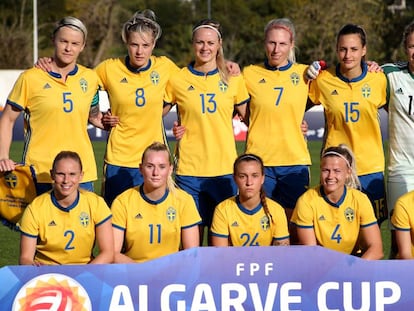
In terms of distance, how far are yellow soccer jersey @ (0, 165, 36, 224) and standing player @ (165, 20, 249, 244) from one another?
102cm

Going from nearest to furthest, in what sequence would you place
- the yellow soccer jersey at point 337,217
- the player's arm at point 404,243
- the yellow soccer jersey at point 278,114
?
the player's arm at point 404,243 < the yellow soccer jersey at point 337,217 < the yellow soccer jersey at point 278,114

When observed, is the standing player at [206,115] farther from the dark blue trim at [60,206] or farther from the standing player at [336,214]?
the dark blue trim at [60,206]

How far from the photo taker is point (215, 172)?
6984 mm

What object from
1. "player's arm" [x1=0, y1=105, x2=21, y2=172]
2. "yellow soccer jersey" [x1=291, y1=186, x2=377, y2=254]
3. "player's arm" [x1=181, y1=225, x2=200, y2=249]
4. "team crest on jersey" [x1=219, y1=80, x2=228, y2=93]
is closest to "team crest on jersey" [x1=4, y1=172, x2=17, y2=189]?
"player's arm" [x1=0, y1=105, x2=21, y2=172]

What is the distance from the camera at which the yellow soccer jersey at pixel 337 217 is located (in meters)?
6.54

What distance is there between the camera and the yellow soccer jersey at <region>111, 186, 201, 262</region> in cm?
643

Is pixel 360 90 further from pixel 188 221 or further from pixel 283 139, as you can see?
pixel 188 221

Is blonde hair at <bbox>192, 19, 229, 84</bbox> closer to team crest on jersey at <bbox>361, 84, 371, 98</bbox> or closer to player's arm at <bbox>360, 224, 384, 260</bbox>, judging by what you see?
team crest on jersey at <bbox>361, 84, 371, 98</bbox>

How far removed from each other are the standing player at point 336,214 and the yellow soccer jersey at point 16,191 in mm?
1722

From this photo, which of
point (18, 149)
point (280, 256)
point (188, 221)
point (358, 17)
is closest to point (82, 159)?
point (188, 221)

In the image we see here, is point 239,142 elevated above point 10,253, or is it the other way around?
point 239,142

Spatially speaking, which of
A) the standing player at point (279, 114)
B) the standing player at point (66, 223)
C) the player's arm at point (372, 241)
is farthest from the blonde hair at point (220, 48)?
the player's arm at point (372, 241)

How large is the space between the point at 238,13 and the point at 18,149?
2226 cm

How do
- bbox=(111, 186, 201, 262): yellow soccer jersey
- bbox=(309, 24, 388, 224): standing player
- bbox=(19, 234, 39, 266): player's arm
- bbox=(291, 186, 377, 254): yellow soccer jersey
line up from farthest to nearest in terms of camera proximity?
1. bbox=(309, 24, 388, 224): standing player
2. bbox=(291, 186, 377, 254): yellow soccer jersey
3. bbox=(111, 186, 201, 262): yellow soccer jersey
4. bbox=(19, 234, 39, 266): player's arm
